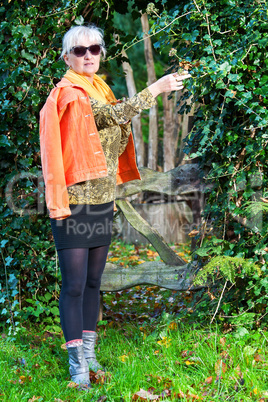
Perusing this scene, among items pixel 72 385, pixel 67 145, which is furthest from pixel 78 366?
pixel 67 145

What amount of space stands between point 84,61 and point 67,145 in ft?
1.73

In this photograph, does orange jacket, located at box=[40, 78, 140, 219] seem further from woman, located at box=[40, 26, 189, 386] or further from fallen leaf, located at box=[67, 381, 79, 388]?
fallen leaf, located at box=[67, 381, 79, 388]

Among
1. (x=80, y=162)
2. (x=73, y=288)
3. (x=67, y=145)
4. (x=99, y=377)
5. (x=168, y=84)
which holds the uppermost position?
(x=168, y=84)

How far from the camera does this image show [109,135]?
3.04 m

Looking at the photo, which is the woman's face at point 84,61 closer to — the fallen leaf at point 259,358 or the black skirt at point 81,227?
the black skirt at point 81,227

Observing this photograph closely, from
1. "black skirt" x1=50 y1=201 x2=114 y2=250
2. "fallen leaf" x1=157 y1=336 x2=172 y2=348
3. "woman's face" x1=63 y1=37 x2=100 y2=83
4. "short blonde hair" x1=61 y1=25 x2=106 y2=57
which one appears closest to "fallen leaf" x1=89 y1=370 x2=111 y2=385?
"fallen leaf" x1=157 y1=336 x2=172 y2=348

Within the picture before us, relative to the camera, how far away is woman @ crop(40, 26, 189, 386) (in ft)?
9.23

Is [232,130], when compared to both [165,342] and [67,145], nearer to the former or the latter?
[67,145]

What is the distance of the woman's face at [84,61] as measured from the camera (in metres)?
2.92

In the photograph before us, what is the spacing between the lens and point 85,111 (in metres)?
2.83

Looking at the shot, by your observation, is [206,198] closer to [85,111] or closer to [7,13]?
[85,111]

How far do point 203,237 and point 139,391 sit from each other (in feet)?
3.93

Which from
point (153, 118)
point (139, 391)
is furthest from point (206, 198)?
point (153, 118)

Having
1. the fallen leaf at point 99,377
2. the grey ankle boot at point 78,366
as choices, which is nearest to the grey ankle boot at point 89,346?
the fallen leaf at point 99,377
